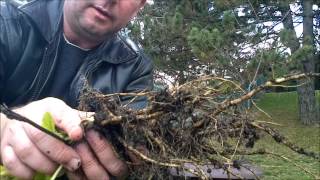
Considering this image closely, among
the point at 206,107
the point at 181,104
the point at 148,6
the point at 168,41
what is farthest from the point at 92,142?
the point at 148,6

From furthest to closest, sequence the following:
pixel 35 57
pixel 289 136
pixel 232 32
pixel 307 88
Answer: pixel 307 88 < pixel 289 136 < pixel 232 32 < pixel 35 57

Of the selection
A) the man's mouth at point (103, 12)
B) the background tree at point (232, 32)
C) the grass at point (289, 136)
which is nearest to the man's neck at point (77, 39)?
the man's mouth at point (103, 12)

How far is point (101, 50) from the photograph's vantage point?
222 cm

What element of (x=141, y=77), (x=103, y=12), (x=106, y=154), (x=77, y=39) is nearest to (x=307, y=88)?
(x=141, y=77)

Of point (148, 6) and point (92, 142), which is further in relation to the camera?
point (148, 6)

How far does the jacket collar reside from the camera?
2.13 metres

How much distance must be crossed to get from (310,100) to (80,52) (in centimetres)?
1245

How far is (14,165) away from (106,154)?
26 centimetres

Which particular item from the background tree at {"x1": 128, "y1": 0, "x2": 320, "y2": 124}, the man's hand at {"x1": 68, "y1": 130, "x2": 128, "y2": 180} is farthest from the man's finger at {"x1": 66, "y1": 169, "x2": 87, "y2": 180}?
the background tree at {"x1": 128, "y1": 0, "x2": 320, "y2": 124}

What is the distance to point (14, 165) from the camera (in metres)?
1.43

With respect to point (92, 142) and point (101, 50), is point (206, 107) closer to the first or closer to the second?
point (92, 142)

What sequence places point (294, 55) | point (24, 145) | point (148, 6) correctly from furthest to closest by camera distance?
point (148, 6) → point (294, 55) → point (24, 145)

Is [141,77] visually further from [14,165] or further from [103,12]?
[14,165]

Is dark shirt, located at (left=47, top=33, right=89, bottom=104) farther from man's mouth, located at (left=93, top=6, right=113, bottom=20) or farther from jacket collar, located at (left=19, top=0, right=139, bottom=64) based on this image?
man's mouth, located at (left=93, top=6, right=113, bottom=20)
